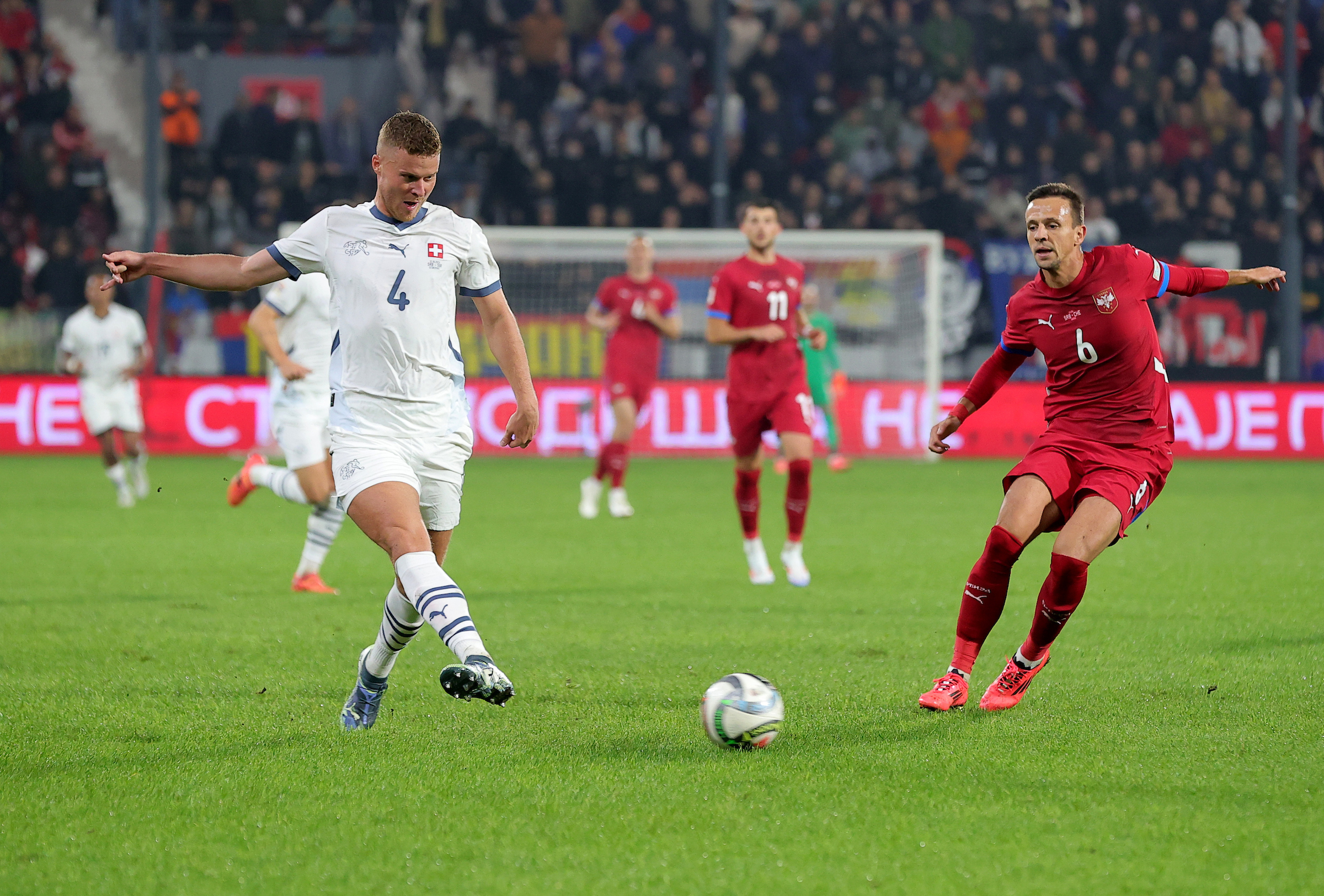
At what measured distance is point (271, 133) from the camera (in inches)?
849

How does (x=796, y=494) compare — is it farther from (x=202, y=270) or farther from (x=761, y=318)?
(x=202, y=270)

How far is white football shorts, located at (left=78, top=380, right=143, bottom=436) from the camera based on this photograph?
14.6 metres

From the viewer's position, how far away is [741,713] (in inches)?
189

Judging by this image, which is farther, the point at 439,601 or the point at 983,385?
the point at 983,385

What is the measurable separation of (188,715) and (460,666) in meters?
1.72

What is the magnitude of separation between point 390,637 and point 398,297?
1118mm

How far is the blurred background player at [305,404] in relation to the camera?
8.66 metres

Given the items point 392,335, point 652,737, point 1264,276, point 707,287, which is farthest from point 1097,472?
point 707,287

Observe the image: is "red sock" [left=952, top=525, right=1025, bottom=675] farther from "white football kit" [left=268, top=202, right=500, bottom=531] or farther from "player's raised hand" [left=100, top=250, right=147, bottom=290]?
"player's raised hand" [left=100, top=250, right=147, bottom=290]

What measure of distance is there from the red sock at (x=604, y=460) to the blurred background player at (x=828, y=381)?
2942 millimetres

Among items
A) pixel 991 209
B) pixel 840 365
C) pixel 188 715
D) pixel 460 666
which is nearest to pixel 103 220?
pixel 840 365

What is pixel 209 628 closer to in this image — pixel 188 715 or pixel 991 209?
pixel 188 715

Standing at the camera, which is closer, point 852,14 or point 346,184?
point 346,184

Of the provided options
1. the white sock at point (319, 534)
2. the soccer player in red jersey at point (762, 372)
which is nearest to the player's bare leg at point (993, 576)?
the soccer player in red jersey at point (762, 372)
